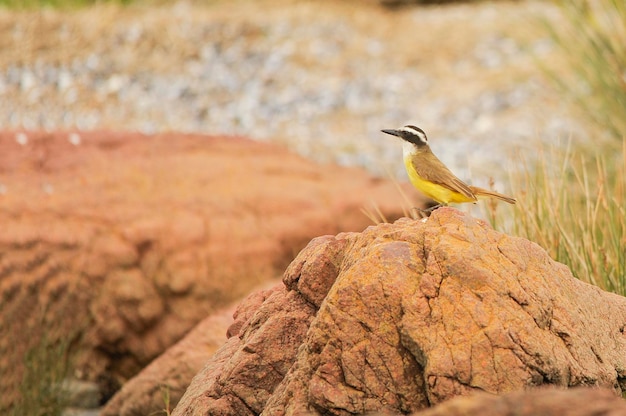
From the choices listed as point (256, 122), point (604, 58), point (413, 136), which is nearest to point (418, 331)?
point (413, 136)

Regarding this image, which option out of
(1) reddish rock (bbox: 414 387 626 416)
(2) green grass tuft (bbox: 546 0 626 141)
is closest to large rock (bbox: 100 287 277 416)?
(1) reddish rock (bbox: 414 387 626 416)

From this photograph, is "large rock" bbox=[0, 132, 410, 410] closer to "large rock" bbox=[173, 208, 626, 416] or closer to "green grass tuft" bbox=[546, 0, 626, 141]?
"green grass tuft" bbox=[546, 0, 626, 141]

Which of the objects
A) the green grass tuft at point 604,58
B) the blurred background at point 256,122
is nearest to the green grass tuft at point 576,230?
the blurred background at point 256,122

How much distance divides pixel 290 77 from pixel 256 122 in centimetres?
147

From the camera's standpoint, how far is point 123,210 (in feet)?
21.8

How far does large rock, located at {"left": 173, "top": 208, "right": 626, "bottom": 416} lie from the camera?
3025 millimetres

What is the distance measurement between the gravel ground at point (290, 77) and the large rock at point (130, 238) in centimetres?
381

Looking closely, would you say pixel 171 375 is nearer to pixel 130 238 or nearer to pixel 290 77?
pixel 130 238

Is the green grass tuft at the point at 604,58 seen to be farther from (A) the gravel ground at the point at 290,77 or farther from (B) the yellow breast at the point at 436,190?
(B) the yellow breast at the point at 436,190

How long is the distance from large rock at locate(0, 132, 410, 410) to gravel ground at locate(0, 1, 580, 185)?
12.5 ft

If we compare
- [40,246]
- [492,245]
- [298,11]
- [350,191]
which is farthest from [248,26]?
[492,245]

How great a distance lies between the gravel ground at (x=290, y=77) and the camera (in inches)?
468

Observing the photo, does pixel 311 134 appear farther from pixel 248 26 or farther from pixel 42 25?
pixel 42 25

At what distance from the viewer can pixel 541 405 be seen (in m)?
2.12
